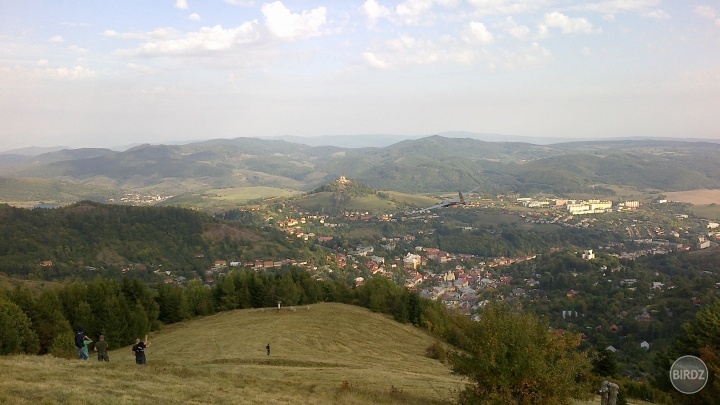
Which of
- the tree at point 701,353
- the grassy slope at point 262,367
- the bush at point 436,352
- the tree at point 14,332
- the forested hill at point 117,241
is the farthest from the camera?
the forested hill at point 117,241

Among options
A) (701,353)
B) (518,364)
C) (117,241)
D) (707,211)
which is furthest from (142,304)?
(707,211)

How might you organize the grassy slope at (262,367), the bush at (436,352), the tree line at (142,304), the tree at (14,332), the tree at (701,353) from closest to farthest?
the grassy slope at (262,367) → the tree at (701,353) → the tree at (14,332) → the tree line at (142,304) → the bush at (436,352)

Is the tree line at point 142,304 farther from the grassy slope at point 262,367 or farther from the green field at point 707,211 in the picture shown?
the green field at point 707,211

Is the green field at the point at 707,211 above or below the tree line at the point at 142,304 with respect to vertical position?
below

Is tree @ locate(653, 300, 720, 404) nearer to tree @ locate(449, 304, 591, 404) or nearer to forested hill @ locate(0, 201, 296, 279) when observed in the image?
tree @ locate(449, 304, 591, 404)

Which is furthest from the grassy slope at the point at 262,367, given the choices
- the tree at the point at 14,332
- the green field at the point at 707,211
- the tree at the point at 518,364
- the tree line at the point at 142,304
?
the green field at the point at 707,211

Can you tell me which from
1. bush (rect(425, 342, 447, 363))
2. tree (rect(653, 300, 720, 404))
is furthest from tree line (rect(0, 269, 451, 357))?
tree (rect(653, 300, 720, 404))
